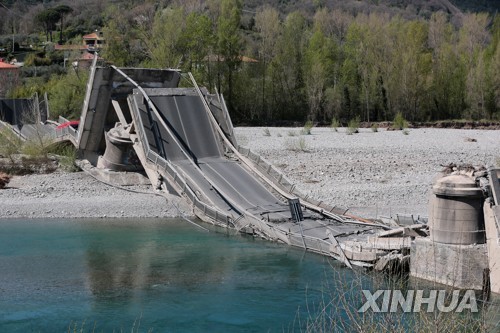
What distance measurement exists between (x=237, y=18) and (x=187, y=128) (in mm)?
34620

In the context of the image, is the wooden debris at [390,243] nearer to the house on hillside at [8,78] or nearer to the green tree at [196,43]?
the green tree at [196,43]

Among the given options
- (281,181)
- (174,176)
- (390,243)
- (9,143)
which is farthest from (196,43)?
(390,243)

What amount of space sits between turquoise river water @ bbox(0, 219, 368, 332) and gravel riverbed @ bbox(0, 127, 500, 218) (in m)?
1.70

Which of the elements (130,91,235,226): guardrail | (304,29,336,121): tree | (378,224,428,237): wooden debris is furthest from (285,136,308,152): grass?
(304,29,336,121): tree

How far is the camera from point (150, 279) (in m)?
19.3

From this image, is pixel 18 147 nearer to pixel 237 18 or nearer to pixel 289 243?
pixel 289 243

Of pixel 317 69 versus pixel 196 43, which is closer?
pixel 196 43

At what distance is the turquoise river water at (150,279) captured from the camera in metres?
16.0

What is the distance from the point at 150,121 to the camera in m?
28.8

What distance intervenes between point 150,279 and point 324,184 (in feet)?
39.5

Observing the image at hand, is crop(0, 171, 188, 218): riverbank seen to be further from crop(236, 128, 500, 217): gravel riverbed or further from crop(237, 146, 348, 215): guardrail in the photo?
crop(236, 128, 500, 217): gravel riverbed

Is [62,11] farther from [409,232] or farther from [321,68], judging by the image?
[409,232]

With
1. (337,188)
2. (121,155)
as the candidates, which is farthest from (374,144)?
(121,155)

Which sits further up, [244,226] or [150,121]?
[150,121]
